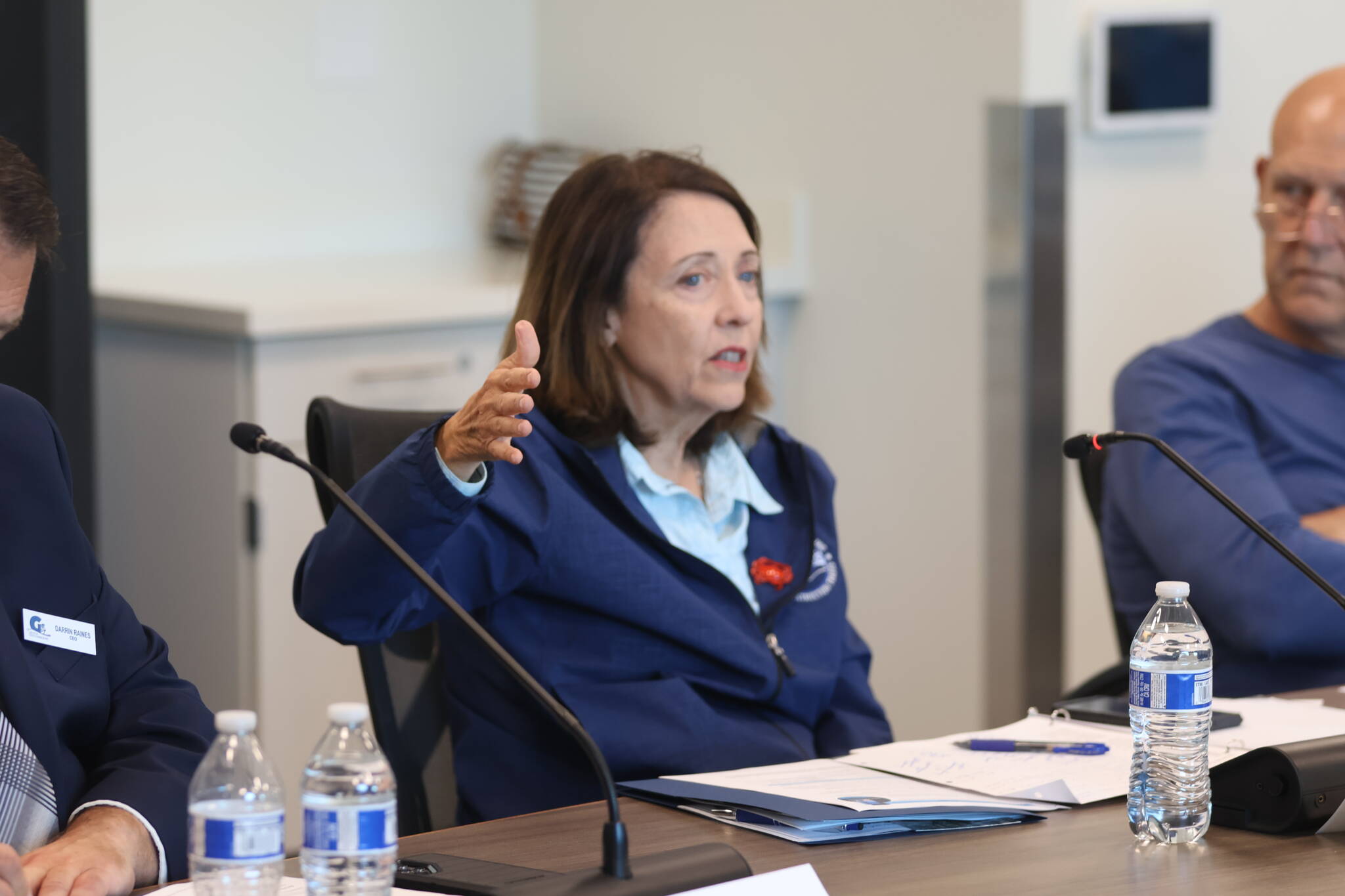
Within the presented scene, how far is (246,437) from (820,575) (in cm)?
86

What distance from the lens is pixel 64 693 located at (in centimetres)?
137

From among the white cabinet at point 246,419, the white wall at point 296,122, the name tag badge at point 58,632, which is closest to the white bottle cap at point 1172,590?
the name tag badge at point 58,632

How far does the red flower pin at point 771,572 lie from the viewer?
184 centimetres

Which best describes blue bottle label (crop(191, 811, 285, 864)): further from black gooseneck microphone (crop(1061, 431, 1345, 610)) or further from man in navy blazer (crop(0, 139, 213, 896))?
black gooseneck microphone (crop(1061, 431, 1345, 610))

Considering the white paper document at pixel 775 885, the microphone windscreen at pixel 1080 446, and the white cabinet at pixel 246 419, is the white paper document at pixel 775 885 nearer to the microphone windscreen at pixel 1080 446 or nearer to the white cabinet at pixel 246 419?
the microphone windscreen at pixel 1080 446

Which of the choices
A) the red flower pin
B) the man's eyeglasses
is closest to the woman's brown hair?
the red flower pin

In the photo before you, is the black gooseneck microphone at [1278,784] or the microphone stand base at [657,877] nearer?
the microphone stand base at [657,877]

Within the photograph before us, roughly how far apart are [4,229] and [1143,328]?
209 centimetres

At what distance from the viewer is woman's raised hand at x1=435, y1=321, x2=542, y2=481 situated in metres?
1.37

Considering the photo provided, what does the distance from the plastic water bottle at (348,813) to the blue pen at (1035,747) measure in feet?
2.22

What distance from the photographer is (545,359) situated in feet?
6.05

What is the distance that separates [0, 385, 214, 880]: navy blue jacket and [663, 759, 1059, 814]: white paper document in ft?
1.39

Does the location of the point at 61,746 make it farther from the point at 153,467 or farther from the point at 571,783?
the point at 153,467

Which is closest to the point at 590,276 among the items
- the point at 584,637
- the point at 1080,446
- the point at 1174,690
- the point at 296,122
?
the point at 584,637
